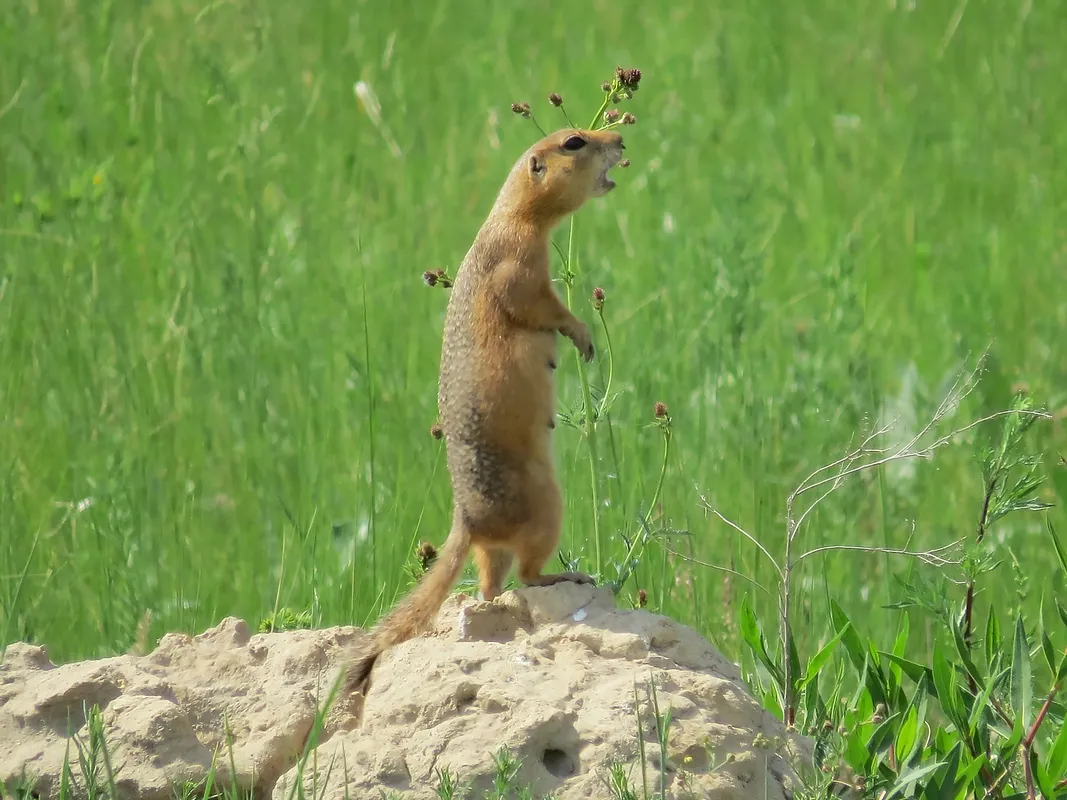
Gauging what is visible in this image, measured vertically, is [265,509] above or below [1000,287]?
below

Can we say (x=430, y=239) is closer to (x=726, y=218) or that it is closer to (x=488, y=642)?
(x=726, y=218)

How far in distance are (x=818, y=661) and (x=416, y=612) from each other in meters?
0.95

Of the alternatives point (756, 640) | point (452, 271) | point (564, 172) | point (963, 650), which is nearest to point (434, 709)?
point (756, 640)

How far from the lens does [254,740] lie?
3324 mm

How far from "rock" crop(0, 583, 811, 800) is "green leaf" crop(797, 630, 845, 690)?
15 cm

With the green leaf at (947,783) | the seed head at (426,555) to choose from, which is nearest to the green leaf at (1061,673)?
the green leaf at (947,783)

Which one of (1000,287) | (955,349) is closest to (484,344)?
(955,349)

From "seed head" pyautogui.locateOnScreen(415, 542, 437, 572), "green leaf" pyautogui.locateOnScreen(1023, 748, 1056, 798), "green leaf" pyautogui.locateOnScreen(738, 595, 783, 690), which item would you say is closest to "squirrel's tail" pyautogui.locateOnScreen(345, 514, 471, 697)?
"seed head" pyautogui.locateOnScreen(415, 542, 437, 572)

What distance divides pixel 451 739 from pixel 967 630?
1.28 meters

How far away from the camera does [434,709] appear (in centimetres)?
320

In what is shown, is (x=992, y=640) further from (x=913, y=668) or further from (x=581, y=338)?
(x=581, y=338)

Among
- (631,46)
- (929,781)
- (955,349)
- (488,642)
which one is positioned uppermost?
(631,46)

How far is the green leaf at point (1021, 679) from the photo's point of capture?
3359 millimetres

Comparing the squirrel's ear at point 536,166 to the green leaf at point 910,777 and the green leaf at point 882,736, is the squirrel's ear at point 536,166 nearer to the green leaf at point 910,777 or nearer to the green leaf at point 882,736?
the green leaf at point 882,736
